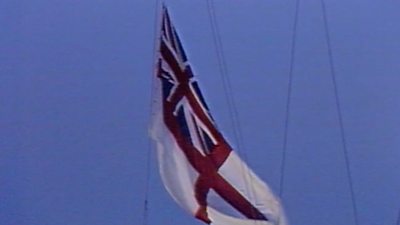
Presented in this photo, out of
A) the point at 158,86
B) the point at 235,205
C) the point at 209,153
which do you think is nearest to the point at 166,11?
the point at 158,86

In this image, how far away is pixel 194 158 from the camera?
3080 millimetres

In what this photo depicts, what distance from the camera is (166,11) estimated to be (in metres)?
3.32

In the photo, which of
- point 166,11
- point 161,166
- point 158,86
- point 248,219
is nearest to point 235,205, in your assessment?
point 248,219

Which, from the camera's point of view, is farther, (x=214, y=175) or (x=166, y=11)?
(x=166, y=11)

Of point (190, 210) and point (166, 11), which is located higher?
point (166, 11)

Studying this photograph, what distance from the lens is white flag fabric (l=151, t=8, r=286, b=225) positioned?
3.08 m

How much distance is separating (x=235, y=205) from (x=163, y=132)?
0.41 metres

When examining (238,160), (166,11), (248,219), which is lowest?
(248,219)

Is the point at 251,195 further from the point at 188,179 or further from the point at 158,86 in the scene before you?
the point at 158,86

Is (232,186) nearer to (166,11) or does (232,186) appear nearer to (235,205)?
(235,205)

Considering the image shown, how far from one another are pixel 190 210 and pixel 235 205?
18cm

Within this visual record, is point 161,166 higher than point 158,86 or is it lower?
lower

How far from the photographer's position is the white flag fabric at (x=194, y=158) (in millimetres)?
3078

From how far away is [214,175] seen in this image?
10.1 feet
